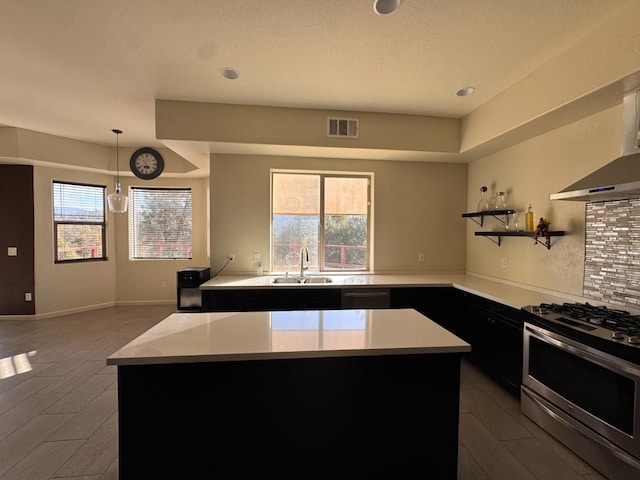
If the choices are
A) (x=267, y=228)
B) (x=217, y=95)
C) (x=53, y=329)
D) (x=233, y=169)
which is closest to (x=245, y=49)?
(x=217, y=95)

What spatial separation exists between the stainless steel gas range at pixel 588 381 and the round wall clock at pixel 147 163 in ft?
17.4

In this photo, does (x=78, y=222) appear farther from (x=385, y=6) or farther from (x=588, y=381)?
(x=588, y=381)

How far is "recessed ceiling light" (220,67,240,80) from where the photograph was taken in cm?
243

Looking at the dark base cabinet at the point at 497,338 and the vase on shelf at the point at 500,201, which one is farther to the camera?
the vase on shelf at the point at 500,201

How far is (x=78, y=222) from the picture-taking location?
496 centimetres

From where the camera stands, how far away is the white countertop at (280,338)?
50.8 inches

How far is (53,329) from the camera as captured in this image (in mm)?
4133

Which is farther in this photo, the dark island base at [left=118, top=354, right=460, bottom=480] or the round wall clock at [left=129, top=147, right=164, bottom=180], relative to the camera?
the round wall clock at [left=129, top=147, right=164, bottom=180]

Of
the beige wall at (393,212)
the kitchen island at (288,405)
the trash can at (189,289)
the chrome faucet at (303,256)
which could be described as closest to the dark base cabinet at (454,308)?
the trash can at (189,289)

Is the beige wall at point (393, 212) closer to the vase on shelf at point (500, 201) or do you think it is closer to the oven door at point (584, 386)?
the vase on shelf at point (500, 201)

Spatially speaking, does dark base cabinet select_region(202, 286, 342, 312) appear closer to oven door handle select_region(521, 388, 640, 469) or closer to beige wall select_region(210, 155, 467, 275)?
beige wall select_region(210, 155, 467, 275)

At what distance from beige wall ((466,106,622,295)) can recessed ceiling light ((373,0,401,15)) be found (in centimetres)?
184

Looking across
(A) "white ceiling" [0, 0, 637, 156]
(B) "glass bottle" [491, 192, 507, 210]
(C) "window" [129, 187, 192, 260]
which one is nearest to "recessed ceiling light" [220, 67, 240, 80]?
(A) "white ceiling" [0, 0, 637, 156]

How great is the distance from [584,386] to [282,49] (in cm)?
303
